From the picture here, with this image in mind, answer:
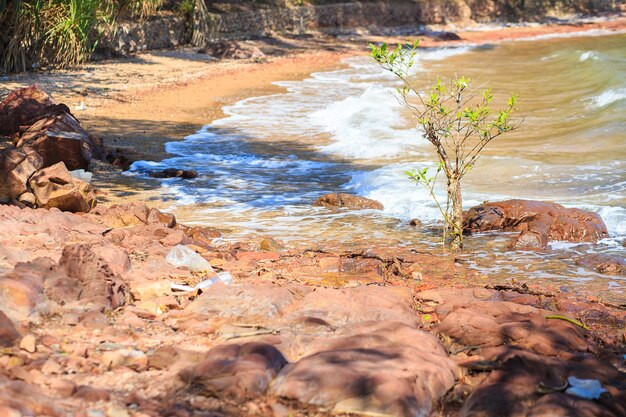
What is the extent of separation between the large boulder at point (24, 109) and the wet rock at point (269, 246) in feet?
16.4

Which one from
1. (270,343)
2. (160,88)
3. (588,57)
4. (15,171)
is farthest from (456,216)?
(588,57)

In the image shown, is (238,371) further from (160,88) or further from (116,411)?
(160,88)

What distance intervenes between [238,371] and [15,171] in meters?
4.94

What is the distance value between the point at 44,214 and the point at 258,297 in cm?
281

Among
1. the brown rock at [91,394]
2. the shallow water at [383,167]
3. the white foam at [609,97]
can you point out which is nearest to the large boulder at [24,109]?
the shallow water at [383,167]

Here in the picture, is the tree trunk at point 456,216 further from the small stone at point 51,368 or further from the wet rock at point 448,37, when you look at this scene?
the wet rock at point 448,37

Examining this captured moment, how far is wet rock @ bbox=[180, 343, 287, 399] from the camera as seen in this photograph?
4012mm

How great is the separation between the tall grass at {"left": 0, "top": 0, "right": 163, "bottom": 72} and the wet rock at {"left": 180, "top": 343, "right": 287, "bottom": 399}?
1523cm

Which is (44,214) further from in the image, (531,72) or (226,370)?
(531,72)

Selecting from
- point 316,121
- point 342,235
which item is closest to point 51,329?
point 342,235

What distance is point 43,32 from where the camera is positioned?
64.1ft

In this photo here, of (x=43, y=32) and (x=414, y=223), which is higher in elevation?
(x=43, y=32)

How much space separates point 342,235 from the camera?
8.82 metres

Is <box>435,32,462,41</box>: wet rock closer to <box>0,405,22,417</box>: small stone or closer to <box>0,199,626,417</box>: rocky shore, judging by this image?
<box>0,199,626,417</box>: rocky shore
